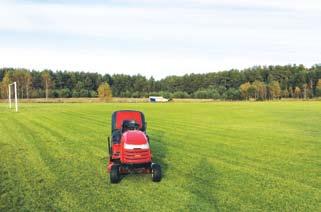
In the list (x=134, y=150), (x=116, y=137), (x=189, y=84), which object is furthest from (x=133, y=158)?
(x=189, y=84)

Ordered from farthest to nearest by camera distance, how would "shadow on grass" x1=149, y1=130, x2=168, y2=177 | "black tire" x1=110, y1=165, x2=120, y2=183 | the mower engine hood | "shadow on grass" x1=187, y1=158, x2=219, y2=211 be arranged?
1. "shadow on grass" x1=149, y1=130, x2=168, y2=177
2. "black tire" x1=110, y1=165, x2=120, y2=183
3. the mower engine hood
4. "shadow on grass" x1=187, y1=158, x2=219, y2=211

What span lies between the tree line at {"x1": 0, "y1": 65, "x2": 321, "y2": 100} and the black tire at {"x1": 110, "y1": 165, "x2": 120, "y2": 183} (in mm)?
131990

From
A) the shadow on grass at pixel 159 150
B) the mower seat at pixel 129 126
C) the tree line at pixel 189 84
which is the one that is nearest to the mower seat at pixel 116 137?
the mower seat at pixel 129 126

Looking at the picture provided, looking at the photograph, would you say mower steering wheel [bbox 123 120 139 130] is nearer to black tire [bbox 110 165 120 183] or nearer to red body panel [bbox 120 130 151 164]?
red body panel [bbox 120 130 151 164]

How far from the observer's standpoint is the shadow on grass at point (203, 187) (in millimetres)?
7691

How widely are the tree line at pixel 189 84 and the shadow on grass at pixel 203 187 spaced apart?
431 feet

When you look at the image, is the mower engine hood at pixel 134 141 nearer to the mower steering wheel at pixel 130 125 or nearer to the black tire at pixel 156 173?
the black tire at pixel 156 173

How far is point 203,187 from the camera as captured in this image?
9.15 metres

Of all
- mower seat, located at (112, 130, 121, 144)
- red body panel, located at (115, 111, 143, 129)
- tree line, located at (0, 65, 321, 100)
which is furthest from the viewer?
tree line, located at (0, 65, 321, 100)

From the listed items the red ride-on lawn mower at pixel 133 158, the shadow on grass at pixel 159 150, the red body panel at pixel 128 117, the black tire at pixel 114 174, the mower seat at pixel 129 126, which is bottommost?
the shadow on grass at pixel 159 150

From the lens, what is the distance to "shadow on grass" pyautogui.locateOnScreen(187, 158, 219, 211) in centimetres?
769


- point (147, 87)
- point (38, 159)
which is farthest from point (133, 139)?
point (147, 87)

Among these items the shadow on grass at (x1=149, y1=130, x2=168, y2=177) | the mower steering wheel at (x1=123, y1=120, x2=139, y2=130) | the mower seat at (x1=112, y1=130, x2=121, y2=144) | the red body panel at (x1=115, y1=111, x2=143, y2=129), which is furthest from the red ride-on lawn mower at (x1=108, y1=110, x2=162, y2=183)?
the red body panel at (x1=115, y1=111, x2=143, y2=129)

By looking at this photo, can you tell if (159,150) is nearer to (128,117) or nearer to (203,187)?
(128,117)
